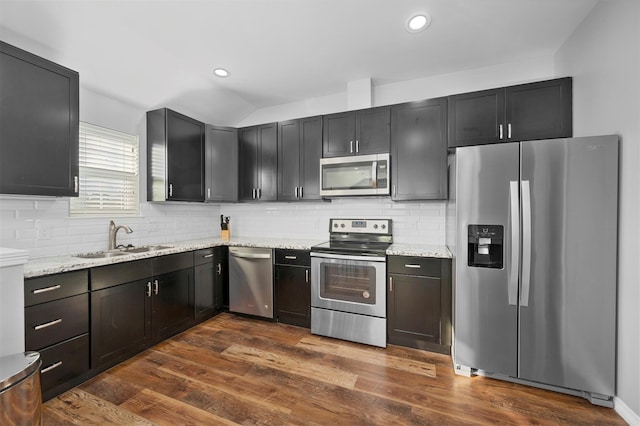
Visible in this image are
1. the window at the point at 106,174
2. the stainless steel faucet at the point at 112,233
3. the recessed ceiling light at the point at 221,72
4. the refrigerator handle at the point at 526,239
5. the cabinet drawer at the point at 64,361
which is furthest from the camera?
the recessed ceiling light at the point at 221,72

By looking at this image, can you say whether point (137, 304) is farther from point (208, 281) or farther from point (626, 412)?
point (626, 412)

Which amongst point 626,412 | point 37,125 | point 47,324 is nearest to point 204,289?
point 47,324

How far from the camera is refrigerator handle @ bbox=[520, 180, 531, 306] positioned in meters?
2.04

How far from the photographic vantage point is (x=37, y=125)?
203 cm

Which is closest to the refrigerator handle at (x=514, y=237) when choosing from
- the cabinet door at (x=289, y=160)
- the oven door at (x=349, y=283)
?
the oven door at (x=349, y=283)

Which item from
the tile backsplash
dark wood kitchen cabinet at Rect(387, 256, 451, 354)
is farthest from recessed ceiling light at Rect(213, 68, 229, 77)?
dark wood kitchen cabinet at Rect(387, 256, 451, 354)

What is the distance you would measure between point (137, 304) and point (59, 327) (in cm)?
59

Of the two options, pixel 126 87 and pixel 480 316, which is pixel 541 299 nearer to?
pixel 480 316

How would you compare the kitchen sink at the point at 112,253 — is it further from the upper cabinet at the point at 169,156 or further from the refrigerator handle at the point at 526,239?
the refrigerator handle at the point at 526,239

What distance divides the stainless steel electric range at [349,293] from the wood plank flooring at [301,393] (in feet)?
0.64

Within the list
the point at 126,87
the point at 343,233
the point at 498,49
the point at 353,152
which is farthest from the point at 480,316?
the point at 126,87

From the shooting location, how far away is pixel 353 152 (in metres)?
3.19

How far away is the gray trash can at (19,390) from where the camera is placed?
1.25 m

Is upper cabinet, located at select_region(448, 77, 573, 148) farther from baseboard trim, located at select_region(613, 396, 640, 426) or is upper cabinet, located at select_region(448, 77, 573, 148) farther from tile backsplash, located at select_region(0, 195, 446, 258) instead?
baseboard trim, located at select_region(613, 396, 640, 426)
